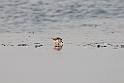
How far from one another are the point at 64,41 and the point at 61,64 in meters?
2.66

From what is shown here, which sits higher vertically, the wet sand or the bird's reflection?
the bird's reflection

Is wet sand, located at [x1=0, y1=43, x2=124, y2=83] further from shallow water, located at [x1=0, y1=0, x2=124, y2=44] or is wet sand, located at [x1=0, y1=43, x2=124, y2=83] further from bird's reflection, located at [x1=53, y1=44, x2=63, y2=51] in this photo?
shallow water, located at [x1=0, y1=0, x2=124, y2=44]

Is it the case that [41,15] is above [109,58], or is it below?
above

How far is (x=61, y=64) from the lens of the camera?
922 cm

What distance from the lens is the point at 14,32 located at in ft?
43.5

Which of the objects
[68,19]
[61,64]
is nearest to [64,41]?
[61,64]

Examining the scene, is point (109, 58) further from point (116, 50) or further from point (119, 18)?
point (119, 18)

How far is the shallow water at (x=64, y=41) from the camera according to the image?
27.9 feet

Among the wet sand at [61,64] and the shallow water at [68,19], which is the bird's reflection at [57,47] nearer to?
the wet sand at [61,64]

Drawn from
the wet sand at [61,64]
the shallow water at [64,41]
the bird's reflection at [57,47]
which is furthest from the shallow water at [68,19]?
the wet sand at [61,64]

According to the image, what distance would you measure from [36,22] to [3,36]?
8.98ft

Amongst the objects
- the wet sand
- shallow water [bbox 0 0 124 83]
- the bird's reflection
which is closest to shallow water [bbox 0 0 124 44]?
shallow water [bbox 0 0 124 83]

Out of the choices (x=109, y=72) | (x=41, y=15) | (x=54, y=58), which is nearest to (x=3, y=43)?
(x=54, y=58)

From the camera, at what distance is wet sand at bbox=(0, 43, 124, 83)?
8195mm
